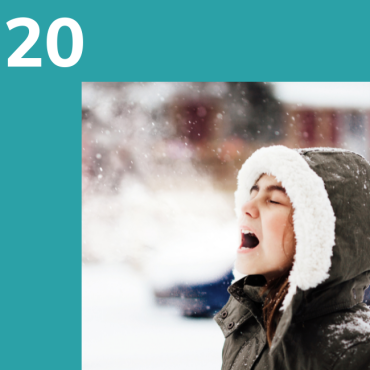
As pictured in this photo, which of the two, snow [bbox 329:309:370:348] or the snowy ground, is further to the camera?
the snowy ground

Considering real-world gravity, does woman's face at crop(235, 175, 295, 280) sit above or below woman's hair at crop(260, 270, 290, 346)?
above

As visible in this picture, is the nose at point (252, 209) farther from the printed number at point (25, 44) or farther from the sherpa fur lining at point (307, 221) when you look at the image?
the printed number at point (25, 44)

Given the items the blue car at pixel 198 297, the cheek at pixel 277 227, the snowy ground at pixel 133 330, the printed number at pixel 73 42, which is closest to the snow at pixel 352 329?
the cheek at pixel 277 227

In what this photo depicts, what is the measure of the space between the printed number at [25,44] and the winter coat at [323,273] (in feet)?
4.88

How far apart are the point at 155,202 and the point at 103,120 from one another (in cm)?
92

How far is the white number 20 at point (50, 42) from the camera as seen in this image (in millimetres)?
1837

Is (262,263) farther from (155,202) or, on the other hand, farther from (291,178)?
(155,202)

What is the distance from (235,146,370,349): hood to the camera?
83 cm

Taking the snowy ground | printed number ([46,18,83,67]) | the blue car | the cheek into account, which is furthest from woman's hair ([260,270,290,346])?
the blue car

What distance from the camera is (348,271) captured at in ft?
2.80

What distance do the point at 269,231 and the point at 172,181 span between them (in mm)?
2562

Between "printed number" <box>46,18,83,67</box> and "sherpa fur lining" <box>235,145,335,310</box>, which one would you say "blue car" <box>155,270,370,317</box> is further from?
"sherpa fur lining" <box>235,145,335,310</box>

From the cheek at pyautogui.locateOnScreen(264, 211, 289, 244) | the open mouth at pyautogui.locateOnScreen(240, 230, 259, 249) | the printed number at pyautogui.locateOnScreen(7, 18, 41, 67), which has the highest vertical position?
the printed number at pyautogui.locateOnScreen(7, 18, 41, 67)

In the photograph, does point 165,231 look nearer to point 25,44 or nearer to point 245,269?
point 25,44
